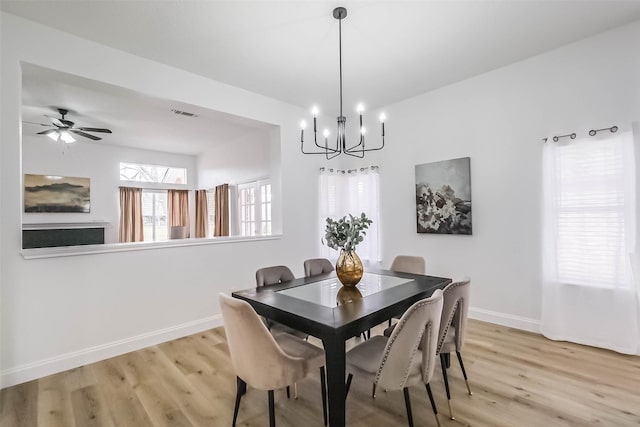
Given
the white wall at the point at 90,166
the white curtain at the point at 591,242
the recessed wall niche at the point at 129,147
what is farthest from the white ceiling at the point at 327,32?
the white wall at the point at 90,166

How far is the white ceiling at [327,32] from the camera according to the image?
92.3 inches

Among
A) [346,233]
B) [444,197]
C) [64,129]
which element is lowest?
[346,233]

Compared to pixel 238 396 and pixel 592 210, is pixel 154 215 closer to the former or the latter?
pixel 238 396

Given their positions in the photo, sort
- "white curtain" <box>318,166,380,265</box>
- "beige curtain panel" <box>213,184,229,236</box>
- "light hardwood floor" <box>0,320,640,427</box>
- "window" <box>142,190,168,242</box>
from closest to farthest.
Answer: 1. "light hardwood floor" <box>0,320,640,427</box>
2. "white curtain" <box>318,166,380,265</box>
3. "beige curtain panel" <box>213,184,229,236</box>
4. "window" <box>142,190,168,242</box>

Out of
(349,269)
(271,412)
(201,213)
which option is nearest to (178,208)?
(201,213)

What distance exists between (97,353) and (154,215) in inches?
194

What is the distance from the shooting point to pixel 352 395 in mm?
2160

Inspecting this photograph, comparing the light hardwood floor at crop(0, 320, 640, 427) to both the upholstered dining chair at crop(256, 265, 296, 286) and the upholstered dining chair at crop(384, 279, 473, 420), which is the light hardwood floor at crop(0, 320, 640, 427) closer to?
the upholstered dining chair at crop(384, 279, 473, 420)

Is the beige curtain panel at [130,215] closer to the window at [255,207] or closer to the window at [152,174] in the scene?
the window at [152,174]

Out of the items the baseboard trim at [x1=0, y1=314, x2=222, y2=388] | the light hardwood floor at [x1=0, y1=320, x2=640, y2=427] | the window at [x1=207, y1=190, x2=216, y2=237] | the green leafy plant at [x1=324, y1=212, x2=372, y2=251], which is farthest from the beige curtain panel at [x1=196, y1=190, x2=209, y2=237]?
the green leafy plant at [x1=324, y1=212, x2=372, y2=251]

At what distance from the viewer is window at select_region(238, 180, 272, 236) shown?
17.2 feet

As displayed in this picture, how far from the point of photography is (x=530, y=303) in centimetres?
324

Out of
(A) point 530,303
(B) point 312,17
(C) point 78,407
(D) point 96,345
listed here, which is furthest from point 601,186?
(D) point 96,345

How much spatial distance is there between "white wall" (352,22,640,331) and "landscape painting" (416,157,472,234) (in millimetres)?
96
